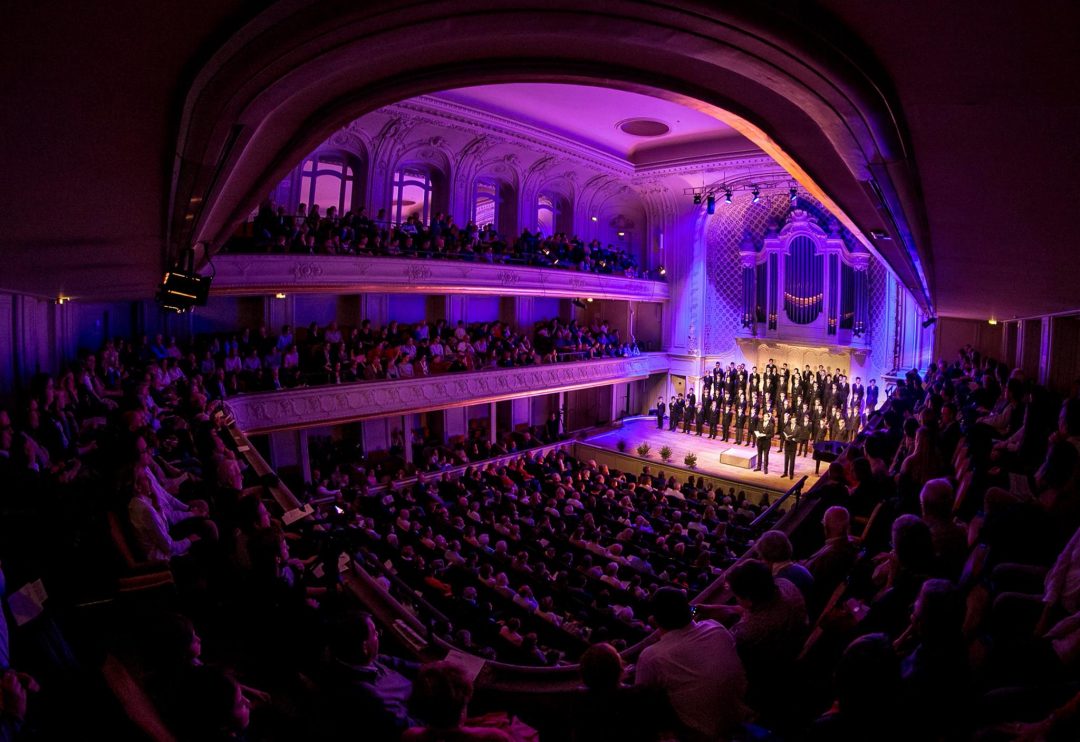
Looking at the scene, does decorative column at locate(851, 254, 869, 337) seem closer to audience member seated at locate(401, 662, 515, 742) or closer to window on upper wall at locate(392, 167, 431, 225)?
window on upper wall at locate(392, 167, 431, 225)

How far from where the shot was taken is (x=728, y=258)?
23.2 meters

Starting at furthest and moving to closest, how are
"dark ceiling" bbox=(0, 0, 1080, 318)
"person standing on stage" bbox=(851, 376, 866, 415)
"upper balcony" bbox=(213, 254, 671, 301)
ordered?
"person standing on stage" bbox=(851, 376, 866, 415)
"upper balcony" bbox=(213, 254, 671, 301)
"dark ceiling" bbox=(0, 0, 1080, 318)

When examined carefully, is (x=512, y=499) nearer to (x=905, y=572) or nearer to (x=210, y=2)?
(x=905, y=572)

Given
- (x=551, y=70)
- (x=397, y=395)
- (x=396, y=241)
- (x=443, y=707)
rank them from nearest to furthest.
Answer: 1. (x=443, y=707)
2. (x=551, y=70)
3. (x=397, y=395)
4. (x=396, y=241)

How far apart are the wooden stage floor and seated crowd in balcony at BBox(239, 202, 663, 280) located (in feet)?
20.3

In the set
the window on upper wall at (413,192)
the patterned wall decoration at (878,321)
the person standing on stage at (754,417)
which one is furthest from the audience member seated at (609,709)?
the patterned wall decoration at (878,321)

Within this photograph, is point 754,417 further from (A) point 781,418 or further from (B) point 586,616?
(B) point 586,616

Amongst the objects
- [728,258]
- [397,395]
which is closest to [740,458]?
[728,258]

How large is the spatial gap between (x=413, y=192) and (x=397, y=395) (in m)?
8.26

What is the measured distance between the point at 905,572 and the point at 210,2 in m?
3.47

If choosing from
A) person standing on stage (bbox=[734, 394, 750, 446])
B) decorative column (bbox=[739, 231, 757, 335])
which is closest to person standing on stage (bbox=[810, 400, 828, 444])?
person standing on stage (bbox=[734, 394, 750, 446])

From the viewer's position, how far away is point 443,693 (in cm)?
202

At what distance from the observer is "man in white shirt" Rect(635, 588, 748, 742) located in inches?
90.4

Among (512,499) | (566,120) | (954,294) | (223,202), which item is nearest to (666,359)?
(566,120)
